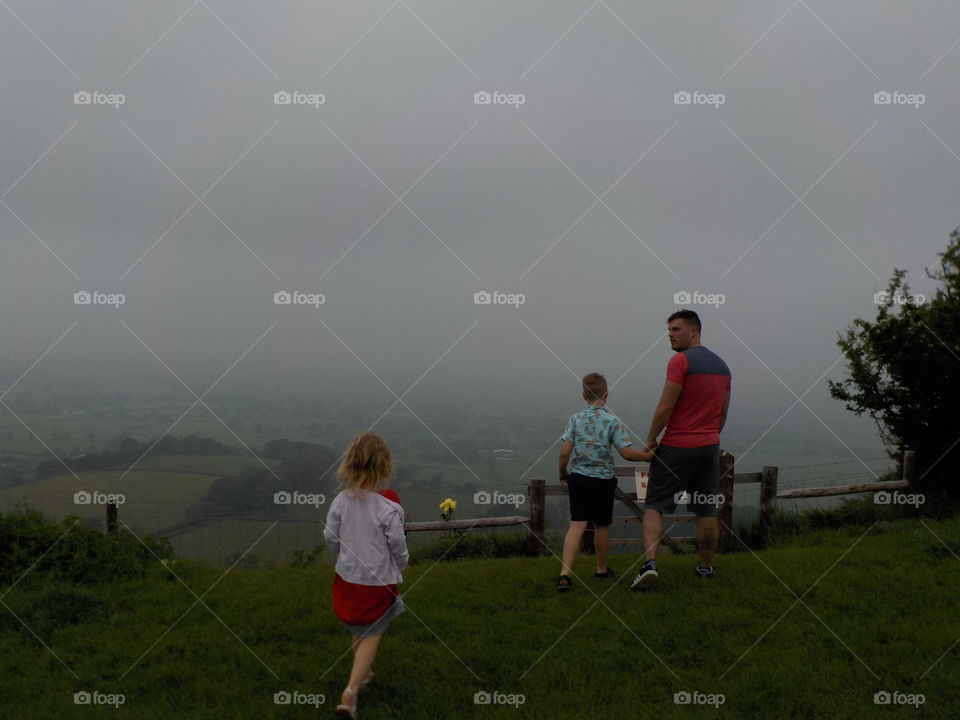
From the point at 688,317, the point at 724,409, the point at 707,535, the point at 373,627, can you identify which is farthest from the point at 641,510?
the point at 373,627

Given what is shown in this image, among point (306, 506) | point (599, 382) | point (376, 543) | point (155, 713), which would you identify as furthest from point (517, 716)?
point (306, 506)

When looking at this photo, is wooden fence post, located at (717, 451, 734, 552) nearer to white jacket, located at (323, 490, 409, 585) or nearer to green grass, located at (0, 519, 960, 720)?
green grass, located at (0, 519, 960, 720)

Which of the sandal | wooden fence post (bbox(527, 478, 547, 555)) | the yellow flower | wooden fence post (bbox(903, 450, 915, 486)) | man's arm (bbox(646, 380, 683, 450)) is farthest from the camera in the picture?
wooden fence post (bbox(903, 450, 915, 486))

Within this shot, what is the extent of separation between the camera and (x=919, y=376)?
12969 millimetres

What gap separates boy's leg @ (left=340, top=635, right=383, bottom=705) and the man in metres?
3.02

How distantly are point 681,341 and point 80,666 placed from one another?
5.80m

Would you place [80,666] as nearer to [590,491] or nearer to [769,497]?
[590,491]

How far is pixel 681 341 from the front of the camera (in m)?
6.65

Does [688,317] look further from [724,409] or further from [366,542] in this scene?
[366,542]

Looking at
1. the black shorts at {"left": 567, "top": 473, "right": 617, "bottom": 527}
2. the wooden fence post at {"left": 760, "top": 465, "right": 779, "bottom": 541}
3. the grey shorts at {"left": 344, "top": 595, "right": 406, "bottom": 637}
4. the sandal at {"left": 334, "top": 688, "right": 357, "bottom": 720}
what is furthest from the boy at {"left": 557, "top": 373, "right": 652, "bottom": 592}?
the wooden fence post at {"left": 760, "top": 465, "right": 779, "bottom": 541}

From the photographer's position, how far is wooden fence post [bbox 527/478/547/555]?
9867 millimetres

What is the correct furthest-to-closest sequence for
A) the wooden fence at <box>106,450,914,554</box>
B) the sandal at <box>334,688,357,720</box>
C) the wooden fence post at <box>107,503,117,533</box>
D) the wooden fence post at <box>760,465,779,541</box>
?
1. the wooden fence post at <box>760,465,779,541</box>
2. the wooden fence at <box>106,450,914,554</box>
3. the wooden fence post at <box>107,503,117,533</box>
4. the sandal at <box>334,688,357,720</box>

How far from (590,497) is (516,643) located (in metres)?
1.78

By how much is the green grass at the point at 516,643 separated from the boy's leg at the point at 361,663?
204mm
